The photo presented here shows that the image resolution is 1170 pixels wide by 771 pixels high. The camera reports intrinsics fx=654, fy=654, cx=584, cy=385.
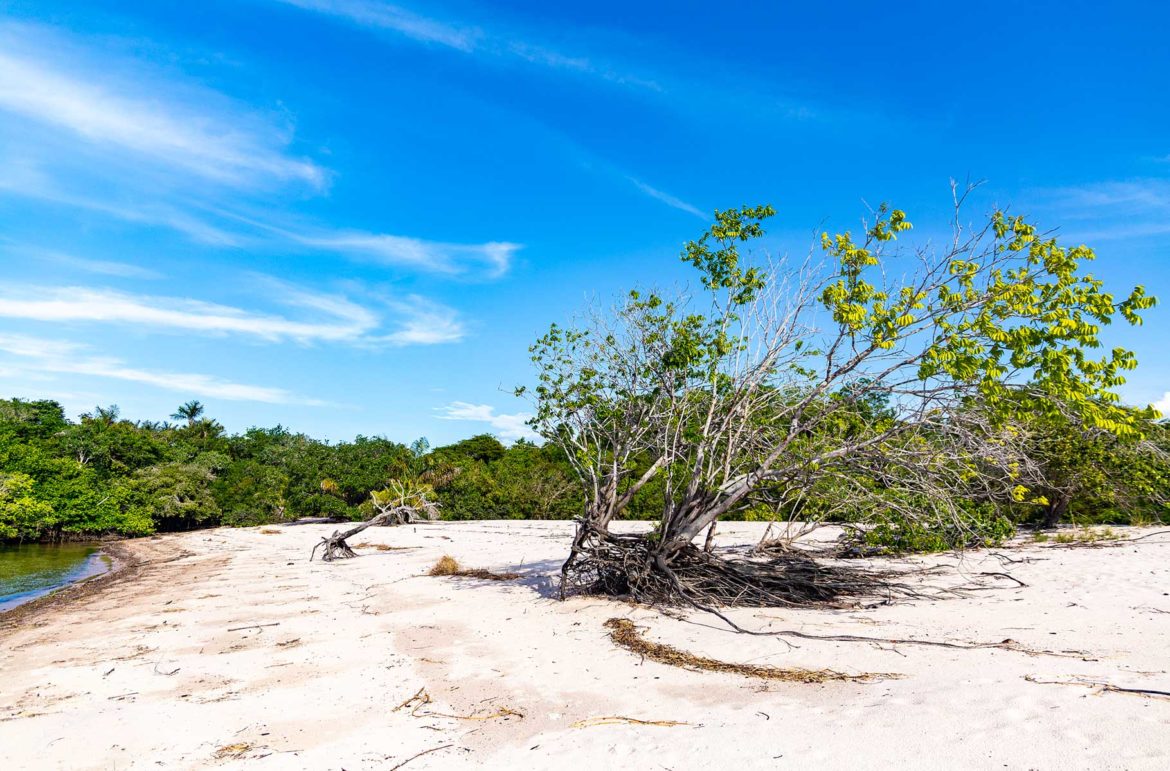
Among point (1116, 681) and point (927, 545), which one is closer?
point (1116, 681)

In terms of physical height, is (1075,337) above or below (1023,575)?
above

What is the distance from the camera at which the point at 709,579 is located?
32.2 ft

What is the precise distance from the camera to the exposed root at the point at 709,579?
956 cm

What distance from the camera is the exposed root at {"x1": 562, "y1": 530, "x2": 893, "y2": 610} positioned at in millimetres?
9562

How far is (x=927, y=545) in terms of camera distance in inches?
485

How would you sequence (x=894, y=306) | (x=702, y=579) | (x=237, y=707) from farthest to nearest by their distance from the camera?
(x=702, y=579) < (x=894, y=306) < (x=237, y=707)

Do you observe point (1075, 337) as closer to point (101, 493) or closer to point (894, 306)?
point (894, 306)

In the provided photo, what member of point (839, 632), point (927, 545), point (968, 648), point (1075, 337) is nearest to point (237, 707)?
point (839, 632)

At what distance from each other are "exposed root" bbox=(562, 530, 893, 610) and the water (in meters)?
12.8

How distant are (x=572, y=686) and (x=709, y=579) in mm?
4139

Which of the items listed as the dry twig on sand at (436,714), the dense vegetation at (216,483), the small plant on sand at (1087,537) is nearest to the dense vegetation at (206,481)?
the dense vegetation at (216,483)

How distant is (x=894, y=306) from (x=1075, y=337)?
6.56ft

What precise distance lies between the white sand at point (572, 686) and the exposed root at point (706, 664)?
0.56ft

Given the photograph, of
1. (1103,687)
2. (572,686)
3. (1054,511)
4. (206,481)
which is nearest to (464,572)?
(572,686)
